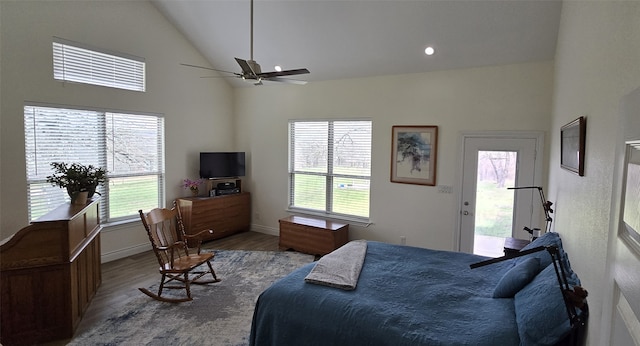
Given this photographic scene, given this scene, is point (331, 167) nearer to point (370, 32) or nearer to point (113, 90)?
point (370, 32)

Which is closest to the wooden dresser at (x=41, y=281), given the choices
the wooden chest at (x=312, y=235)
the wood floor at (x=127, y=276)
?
the wood floor at (x=127, y=276)

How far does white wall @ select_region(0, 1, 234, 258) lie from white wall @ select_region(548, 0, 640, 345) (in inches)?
208

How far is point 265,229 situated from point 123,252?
2.41 metres

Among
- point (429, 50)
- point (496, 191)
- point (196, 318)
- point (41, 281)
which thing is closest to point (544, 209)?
point (496, 191)

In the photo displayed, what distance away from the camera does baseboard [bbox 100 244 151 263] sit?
194 inches

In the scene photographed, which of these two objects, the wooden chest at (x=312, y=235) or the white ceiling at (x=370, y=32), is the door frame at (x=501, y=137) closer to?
the white ceiling at (x=370, y=32)

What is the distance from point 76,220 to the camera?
3234 mm

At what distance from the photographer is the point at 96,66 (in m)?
4.74

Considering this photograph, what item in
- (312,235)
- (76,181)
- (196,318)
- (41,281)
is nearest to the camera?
(41,281)

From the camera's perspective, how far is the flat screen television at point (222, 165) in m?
6.13

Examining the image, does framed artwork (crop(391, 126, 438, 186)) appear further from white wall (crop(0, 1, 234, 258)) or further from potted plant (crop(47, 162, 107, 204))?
potted plant (crop(47, 162, 107, 204))

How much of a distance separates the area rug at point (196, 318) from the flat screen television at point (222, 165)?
6.99 feet

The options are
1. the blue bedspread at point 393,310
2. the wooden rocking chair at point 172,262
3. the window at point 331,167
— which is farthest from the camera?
the window at point 331,167

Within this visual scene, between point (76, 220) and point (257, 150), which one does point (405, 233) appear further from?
point (76, 220)
